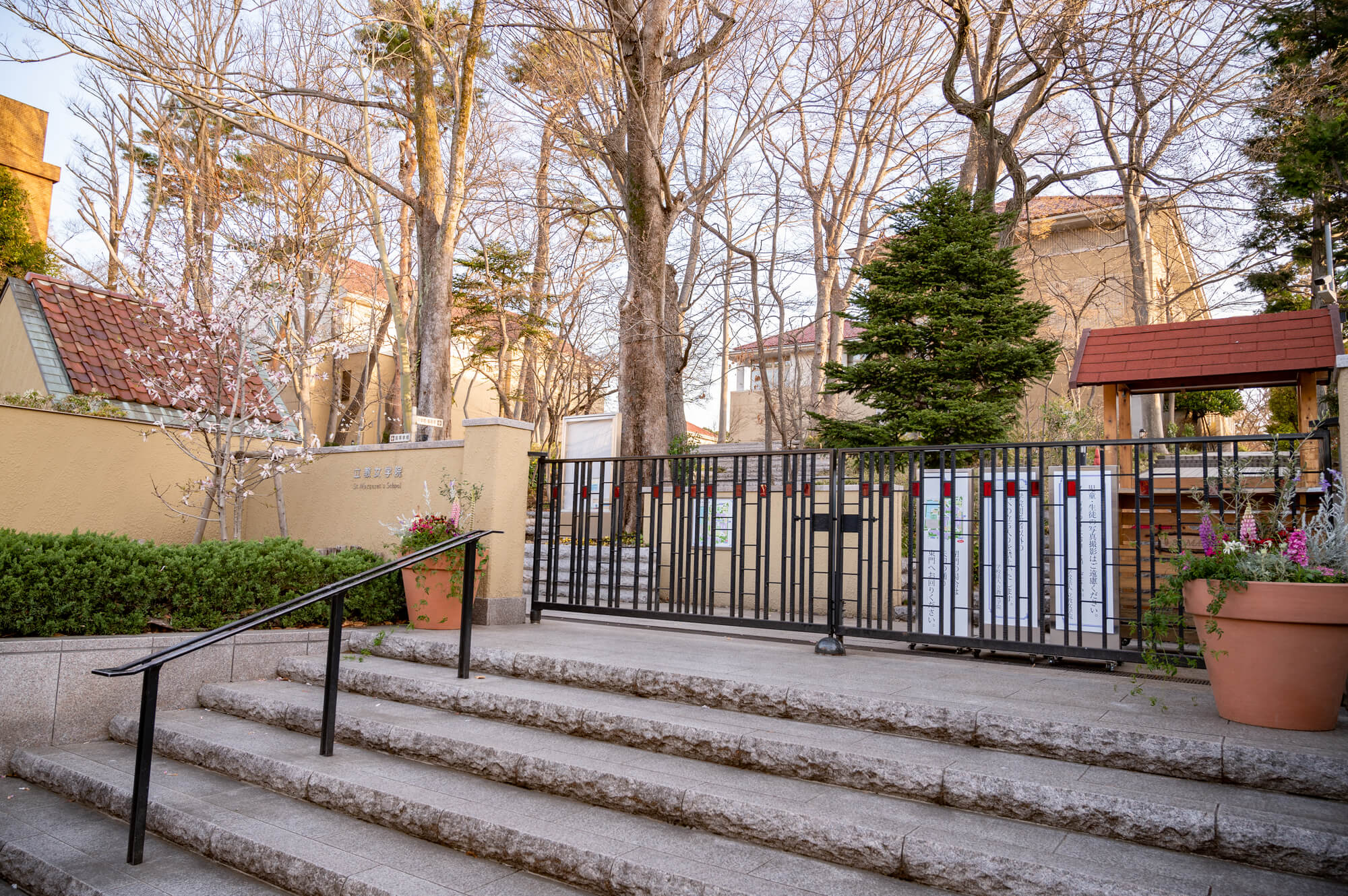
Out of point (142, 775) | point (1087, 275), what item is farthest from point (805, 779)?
point (1087, 275)

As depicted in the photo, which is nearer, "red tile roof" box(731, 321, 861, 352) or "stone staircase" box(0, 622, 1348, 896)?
"stone staircase" box(0, 622, 1348, 896)

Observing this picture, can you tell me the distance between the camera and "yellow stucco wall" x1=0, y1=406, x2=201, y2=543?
873 centimetres

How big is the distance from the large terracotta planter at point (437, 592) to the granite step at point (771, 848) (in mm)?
2632

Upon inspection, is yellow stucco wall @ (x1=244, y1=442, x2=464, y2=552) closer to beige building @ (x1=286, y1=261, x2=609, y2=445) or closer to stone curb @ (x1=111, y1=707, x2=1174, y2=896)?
stone curb @ (x1=111, y1=707, x2=1174, y2=896)

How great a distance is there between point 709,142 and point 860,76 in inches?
145

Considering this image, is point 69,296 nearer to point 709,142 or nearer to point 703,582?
point 703,582

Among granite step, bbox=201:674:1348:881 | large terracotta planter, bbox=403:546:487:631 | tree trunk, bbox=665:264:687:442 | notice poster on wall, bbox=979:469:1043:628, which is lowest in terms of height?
granite step, bbox=201:674:1348:881

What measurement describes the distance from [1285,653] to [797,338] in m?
20.6

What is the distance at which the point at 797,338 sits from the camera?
936 inches

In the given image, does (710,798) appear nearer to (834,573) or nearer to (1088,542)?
(834,573)

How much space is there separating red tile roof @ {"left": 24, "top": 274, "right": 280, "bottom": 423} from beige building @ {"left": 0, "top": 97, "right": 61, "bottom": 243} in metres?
8.72

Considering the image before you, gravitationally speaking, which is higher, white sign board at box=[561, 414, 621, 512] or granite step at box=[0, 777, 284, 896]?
white sign board at box=[561, 414, 621, 512]

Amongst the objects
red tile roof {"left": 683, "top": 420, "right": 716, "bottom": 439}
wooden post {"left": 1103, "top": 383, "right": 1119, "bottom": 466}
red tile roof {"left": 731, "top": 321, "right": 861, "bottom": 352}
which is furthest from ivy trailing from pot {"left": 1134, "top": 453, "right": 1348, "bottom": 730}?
red tile roof {"left": 683, "top": 420, "right": 716, "bottom": 439}

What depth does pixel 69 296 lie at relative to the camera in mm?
11789
